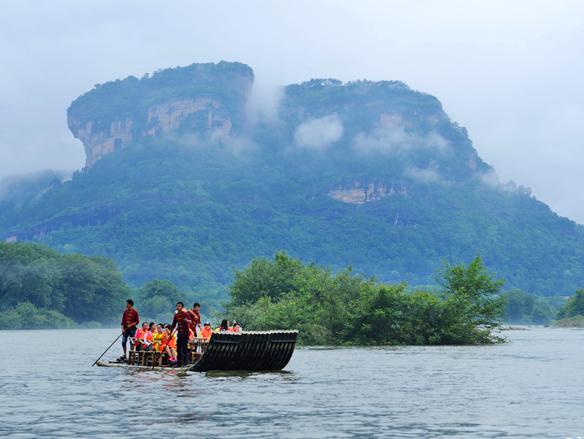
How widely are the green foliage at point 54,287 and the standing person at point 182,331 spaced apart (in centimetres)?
12519

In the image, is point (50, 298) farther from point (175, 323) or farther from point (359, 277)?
point (175, 323)

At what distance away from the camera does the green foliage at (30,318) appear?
6339 inches

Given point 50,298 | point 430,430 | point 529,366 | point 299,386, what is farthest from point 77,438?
point 50,298

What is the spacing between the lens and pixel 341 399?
30922 mm

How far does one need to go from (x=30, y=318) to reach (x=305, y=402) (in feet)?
465

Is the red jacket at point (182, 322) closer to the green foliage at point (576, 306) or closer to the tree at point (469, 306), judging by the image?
the tree at point (469, 306)

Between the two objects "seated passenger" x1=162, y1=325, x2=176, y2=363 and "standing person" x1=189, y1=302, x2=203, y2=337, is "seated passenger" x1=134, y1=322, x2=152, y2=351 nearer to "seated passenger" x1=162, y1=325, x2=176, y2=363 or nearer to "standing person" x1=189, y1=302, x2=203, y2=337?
"seated passenger" x1=162, y1=325, x2=176, y2=363

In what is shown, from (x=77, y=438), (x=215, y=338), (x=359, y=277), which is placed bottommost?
(x=77, y=438)

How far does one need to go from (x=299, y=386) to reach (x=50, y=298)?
146 m

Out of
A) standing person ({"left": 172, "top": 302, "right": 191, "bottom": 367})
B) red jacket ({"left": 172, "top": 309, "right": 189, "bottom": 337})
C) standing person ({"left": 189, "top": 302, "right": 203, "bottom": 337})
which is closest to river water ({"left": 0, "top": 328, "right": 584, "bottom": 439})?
standing person ({"left": 172, "top": 302, "right": 191, "bottom": 367})

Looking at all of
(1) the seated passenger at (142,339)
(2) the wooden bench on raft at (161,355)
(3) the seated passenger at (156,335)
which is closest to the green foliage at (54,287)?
(1) the seated passenger at (142,339)

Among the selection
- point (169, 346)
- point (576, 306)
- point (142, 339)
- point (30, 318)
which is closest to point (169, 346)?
point (169, 346)

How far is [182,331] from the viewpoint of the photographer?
40.8 metres

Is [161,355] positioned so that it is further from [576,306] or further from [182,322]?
[576,306]
